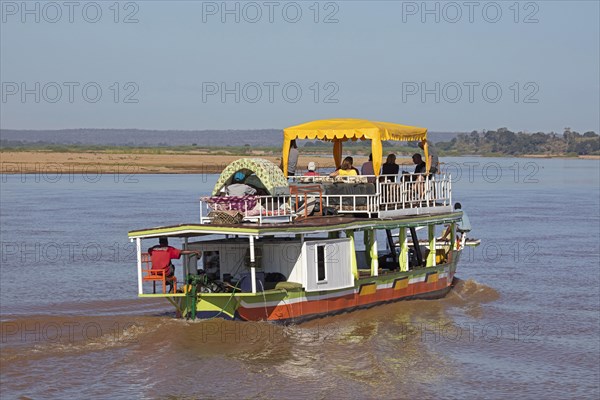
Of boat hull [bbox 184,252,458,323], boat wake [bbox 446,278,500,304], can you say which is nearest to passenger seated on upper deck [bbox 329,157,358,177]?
boat hull [bbox 184,252,458,323]

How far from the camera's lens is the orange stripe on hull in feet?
63.2

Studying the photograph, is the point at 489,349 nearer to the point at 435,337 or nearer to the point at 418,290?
the point at 435,337

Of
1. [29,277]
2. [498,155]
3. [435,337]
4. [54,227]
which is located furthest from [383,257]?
[498,155]

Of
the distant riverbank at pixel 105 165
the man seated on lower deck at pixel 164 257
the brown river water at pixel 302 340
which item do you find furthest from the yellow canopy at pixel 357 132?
the distant riverbank at pixel 105 165

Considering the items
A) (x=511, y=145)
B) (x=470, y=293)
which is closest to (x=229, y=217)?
(x=470, y=293)

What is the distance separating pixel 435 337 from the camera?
2116 centimetres

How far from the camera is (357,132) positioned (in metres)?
22.9

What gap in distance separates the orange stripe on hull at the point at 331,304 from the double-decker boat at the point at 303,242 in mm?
21

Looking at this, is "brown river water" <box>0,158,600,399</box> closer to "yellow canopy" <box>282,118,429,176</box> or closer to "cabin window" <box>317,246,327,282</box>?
"cabin window" <box>317,246,327,282</box>

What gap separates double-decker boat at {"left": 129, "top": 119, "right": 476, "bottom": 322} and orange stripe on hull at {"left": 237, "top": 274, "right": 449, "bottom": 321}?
21 millimetres

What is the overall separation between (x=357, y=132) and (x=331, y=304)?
4.30m

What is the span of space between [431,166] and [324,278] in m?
5.60

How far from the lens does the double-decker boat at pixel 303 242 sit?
19219 mm

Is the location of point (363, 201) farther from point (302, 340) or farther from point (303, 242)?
point (302, 340)
